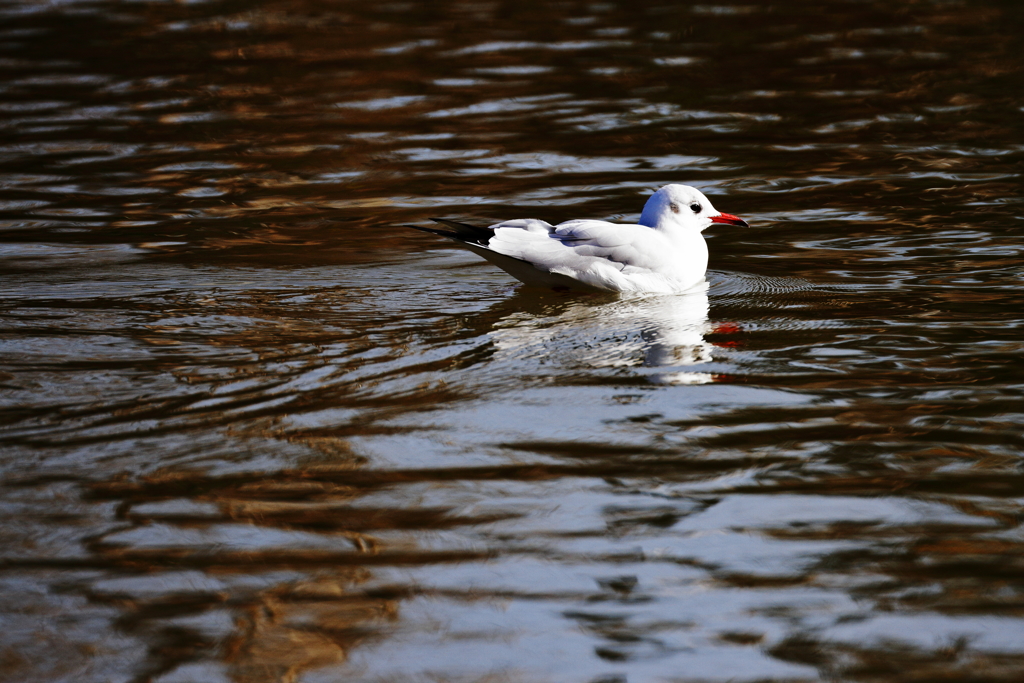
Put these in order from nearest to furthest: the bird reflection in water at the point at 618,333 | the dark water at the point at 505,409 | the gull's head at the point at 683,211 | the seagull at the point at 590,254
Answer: the dark water at the point at 505,409 < the bird reflection in water at the point at 618,333 < the seagull at the point at 590,254 < the gull's head at the point at 683,211

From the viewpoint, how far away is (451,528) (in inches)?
156

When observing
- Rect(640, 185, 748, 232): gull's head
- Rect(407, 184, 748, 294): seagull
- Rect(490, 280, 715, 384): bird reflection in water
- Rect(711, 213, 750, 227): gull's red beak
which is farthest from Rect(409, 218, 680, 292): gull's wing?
Rect(711, 213, 750, 227): gull's red beak

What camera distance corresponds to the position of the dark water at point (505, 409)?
339 cm

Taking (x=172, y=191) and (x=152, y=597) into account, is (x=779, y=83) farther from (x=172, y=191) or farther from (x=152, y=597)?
(x=152, y=597)

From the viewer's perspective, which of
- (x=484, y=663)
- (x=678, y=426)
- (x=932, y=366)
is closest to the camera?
(x=484, y=663)

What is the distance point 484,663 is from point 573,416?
1.72m

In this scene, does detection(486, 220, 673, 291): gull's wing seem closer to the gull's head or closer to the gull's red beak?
the gull's head

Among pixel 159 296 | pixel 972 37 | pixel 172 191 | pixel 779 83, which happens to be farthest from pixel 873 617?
pixel 972 37

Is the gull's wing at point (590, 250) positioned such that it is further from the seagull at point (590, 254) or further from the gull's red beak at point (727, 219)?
the gull's red beak at point (727, 219)

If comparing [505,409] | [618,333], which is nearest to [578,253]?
[618,333]

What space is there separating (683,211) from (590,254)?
76 centimetres

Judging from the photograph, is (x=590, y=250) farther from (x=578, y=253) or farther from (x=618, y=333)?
(x=618, y=333)

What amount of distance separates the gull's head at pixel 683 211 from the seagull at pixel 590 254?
3.0 inches

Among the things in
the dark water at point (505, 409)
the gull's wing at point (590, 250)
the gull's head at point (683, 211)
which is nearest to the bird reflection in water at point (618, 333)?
the dark water at point (505, 409)
